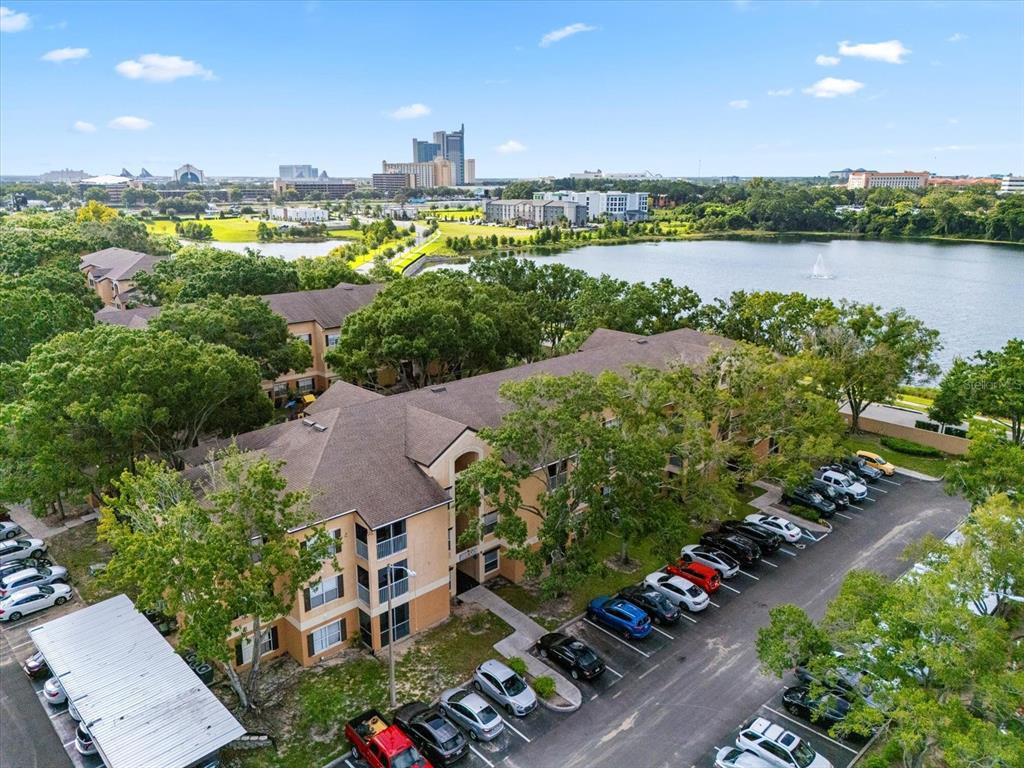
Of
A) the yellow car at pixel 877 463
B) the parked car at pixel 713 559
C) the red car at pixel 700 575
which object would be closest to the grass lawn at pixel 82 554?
the red car at pixel 700 575

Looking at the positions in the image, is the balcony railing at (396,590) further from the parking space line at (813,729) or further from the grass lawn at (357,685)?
the parking space line at (813,729)

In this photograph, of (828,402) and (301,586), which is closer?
(301,586)

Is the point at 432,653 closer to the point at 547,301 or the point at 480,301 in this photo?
the point at 480,301

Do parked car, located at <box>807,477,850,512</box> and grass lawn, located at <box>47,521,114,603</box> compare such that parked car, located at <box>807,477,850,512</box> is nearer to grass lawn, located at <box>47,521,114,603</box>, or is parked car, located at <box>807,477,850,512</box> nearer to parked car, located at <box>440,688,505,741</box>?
parked car, located at <box>440,688,505,741</box>

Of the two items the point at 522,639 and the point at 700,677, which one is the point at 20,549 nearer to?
the point at 522,639

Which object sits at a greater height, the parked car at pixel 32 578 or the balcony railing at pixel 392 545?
the balcony railing at pixel 392 545

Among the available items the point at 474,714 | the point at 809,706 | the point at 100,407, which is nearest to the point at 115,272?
the point at 100,407

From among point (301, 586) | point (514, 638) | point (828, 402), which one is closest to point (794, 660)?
point (514, 638)
